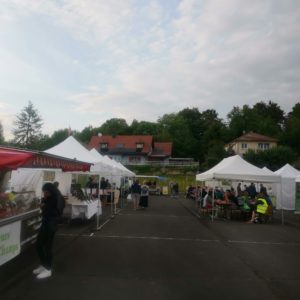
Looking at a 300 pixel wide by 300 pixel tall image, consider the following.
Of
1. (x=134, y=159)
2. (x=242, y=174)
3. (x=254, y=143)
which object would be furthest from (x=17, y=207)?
(x=254, y=143)

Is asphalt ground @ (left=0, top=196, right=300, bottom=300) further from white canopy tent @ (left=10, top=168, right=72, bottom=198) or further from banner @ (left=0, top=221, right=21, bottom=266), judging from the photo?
white canopy tent @ (left=10, top=168, right=72, bottom=198)

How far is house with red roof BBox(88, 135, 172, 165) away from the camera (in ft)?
285

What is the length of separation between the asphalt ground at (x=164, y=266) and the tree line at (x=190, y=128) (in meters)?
75.7

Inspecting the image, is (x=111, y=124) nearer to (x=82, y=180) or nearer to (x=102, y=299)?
(x=82, y=180)

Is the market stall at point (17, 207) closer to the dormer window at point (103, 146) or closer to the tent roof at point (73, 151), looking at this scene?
the tent roof at point (73, 151)

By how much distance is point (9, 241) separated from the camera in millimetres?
7195

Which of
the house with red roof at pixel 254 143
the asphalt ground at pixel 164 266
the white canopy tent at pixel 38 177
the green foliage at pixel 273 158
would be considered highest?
the house with red roof at pixel 254 143

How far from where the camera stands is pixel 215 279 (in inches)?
278

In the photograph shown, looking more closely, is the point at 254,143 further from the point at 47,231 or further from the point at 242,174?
the point at 47,231

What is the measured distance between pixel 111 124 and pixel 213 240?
95.8 m

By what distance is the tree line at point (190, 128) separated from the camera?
9475cm

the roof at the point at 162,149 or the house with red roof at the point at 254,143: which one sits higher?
the house with red roof at the point at 254,143

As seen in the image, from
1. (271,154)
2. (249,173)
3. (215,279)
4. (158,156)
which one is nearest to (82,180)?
(249,173)

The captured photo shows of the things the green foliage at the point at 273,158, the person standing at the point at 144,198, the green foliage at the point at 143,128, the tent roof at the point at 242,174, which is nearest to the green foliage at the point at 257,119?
the green foliage at the point at 143,128
